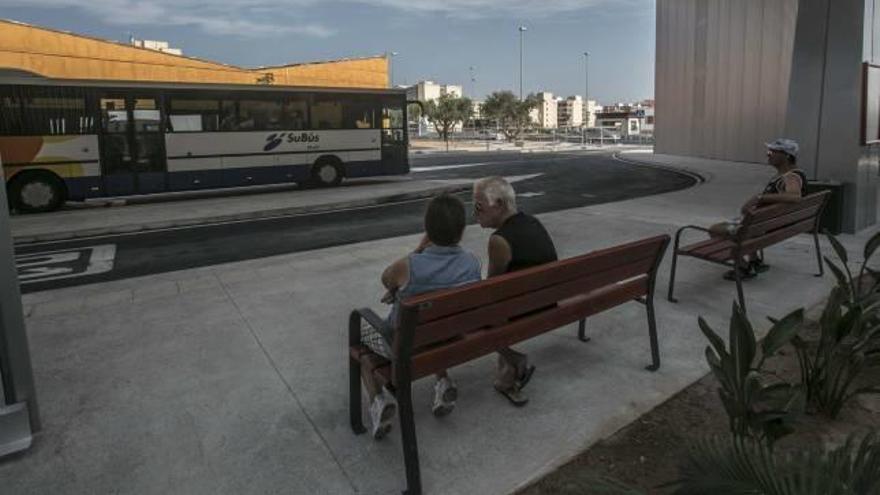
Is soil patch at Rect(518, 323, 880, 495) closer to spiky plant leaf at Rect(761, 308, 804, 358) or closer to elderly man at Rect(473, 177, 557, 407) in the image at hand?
spiky plant leaf at Rect(761, 308, 804, 358)

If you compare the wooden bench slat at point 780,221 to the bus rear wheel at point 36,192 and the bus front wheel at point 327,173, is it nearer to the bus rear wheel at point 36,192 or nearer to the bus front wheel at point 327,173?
the bus front wheel at point 327,173

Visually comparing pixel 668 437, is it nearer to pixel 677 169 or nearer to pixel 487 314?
pixel 487 314

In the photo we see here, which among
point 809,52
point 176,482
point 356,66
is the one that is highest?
point 356,66

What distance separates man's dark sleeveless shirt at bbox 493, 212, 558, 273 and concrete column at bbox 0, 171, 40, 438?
2516 mm

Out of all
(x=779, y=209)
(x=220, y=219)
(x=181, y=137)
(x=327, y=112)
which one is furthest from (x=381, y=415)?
(x=327, y=112)

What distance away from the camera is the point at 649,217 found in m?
10.3

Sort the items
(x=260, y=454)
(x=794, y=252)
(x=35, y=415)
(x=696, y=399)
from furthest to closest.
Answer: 1. (x=794, y=252)
2. (x=696, y=399)
3. (x=35, y=415)
4. (x=260, y=454)

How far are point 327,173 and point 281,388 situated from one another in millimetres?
13966

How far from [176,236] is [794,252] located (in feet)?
29.4

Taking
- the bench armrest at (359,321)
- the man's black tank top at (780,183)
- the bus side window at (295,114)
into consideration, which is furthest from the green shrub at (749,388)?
the bus side window at (295,114)

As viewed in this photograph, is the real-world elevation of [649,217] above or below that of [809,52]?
below

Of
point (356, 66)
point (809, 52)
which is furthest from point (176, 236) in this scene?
point (356, 66)

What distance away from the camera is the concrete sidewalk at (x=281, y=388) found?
9.52 feet

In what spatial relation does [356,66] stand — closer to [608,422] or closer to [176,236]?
[176,236]
